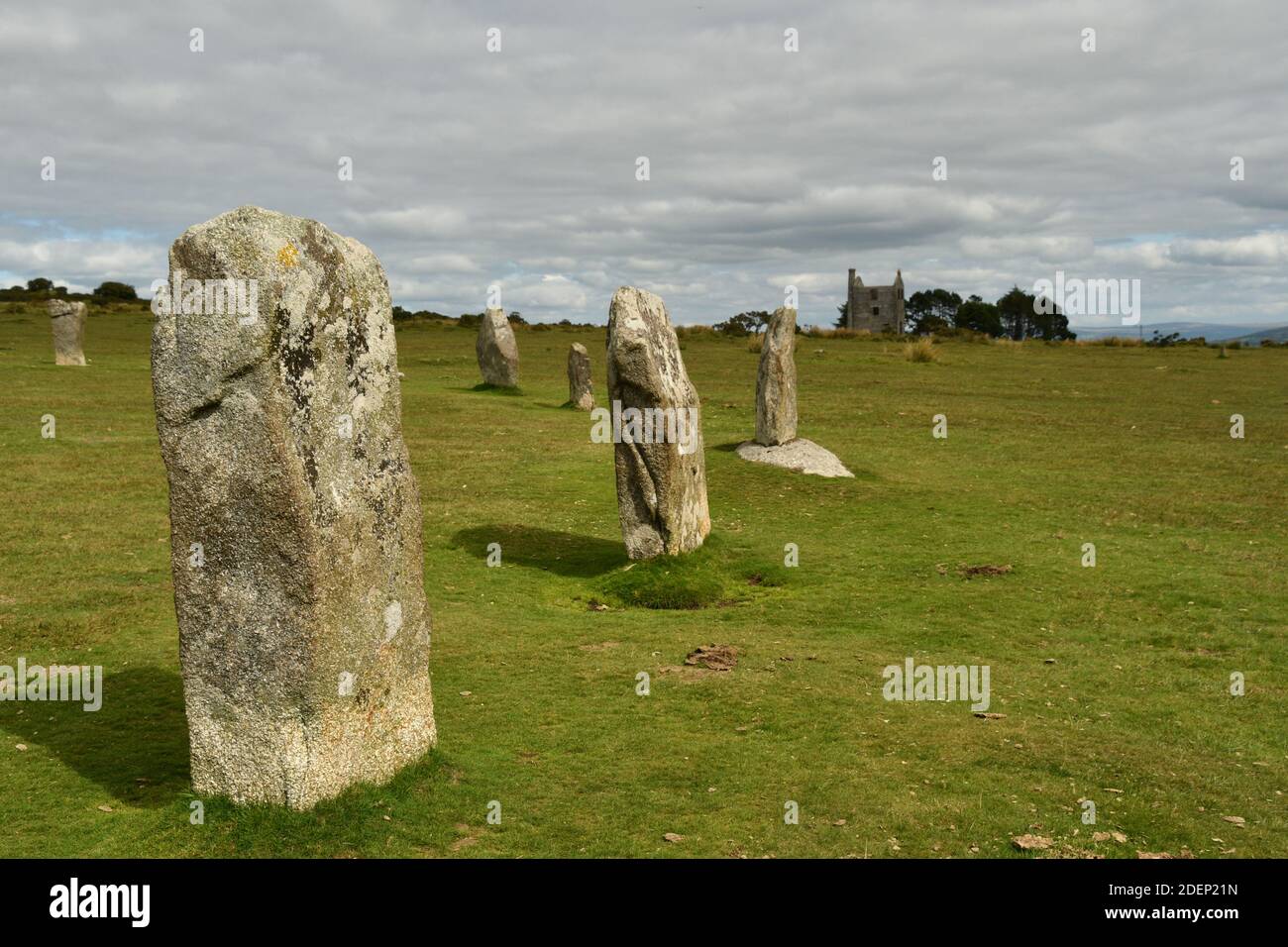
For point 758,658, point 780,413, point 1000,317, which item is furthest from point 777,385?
point 1000,317

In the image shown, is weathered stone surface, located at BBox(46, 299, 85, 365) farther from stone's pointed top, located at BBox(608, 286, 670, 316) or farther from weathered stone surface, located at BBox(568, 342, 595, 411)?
stone's pointed top, located at BBox(608, 286, 670, 316)

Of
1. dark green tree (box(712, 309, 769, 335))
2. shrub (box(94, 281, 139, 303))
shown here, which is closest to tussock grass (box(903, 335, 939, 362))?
dark green tree (box(712, 309, 769, 335))

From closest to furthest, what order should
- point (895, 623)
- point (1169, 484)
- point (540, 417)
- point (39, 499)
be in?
1. point (895, 623)
2. point (39, 499)
3. point (1169, 484)
4. point (540, 417)

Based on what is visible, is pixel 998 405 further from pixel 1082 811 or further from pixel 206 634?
pixel 206 634

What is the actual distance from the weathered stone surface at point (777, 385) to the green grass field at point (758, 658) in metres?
1.07

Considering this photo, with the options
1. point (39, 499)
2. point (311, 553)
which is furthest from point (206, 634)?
point (39, 499)

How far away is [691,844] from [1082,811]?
2713 millimetres

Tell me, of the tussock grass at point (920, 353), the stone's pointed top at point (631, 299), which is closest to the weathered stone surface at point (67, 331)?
the stone's pointed top at point (631, 299)

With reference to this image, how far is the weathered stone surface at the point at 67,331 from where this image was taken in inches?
1378

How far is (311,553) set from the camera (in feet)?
22.4

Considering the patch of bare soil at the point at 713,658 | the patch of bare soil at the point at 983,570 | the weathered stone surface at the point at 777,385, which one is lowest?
the patch of bare soil at the point at 713,658

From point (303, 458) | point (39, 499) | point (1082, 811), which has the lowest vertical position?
point (1082, 811)

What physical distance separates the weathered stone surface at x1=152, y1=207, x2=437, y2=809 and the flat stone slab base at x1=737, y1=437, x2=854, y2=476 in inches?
565

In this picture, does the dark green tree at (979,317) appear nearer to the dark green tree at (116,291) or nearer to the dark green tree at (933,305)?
the dark green tree at (933,305)
